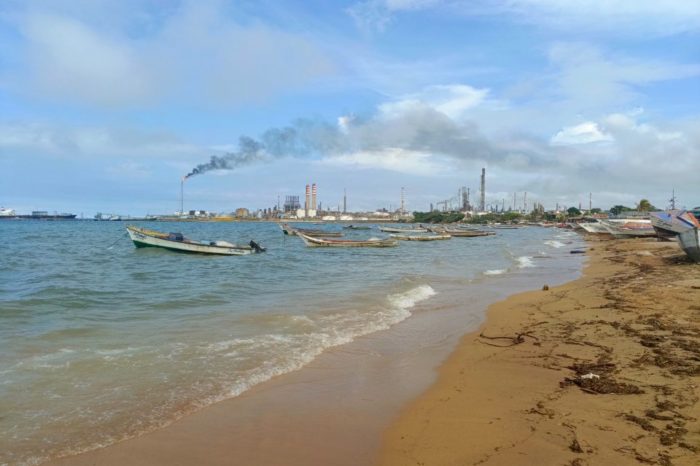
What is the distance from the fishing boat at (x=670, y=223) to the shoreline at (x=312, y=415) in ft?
78.7

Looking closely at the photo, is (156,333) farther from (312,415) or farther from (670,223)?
(670,223)

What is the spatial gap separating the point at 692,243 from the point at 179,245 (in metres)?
28.9

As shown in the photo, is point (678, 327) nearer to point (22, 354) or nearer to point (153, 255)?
point (22, 354)

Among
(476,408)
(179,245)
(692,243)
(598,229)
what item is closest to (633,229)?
(598,229)

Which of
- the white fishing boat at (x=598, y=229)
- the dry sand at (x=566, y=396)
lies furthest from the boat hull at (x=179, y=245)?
the white fishing boat at (x=598, y=229)

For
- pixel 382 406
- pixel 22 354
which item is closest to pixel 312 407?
pixel 382 406

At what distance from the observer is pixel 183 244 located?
108 feet

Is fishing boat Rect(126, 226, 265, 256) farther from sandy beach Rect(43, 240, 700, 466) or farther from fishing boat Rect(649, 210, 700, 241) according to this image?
fishing boat Rect(649, 210, 700, 241)

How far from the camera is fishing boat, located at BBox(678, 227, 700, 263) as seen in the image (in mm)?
21281

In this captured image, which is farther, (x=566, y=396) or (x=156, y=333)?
(x=156, y=333)

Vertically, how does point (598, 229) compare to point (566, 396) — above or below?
above

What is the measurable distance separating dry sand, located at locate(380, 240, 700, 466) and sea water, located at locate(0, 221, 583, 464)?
2719 mm

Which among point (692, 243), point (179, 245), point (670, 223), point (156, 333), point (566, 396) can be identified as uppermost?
point (670, 223)

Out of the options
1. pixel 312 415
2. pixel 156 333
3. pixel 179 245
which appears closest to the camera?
pixel 312 415
